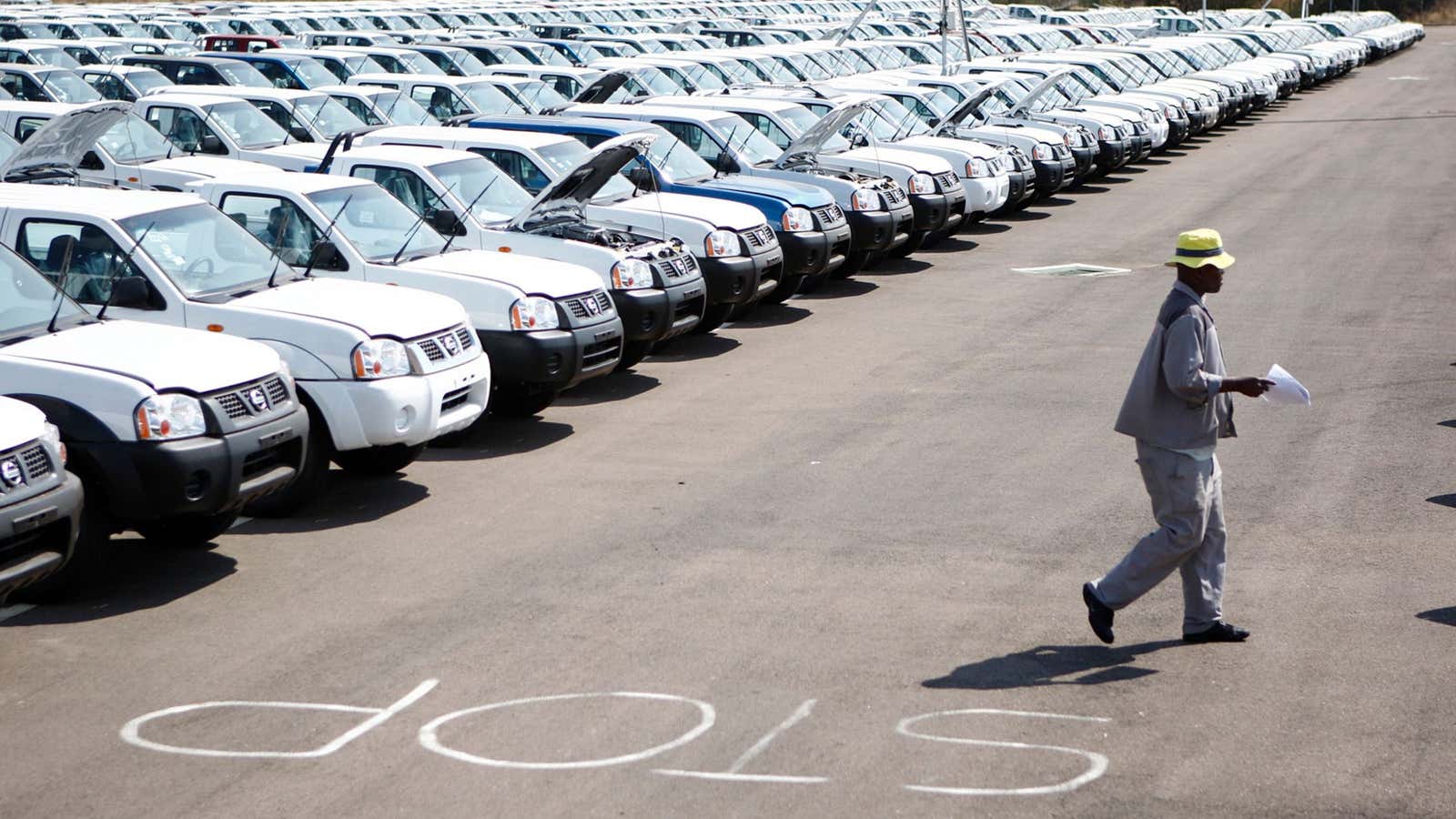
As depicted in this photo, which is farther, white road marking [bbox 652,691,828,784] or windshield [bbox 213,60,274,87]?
windshield [bbox 213,60,274,87]

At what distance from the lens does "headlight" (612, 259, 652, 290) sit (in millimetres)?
12469

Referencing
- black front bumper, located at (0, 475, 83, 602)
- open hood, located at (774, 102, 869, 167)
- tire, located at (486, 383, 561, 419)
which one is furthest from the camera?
open hood, located at (774, 102, 869, 167)

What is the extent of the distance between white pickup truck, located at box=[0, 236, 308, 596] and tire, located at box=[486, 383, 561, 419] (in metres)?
→ 2.81

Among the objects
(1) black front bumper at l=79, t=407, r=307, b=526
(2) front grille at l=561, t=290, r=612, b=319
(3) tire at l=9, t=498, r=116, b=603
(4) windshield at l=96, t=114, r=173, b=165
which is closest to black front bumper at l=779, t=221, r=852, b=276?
(2) front grille at l=561, t=290, r=612, b=319

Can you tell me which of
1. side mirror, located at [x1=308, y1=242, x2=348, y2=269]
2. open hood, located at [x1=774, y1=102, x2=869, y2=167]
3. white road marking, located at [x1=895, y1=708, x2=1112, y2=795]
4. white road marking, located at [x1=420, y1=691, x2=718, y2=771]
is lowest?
white road marking, located at [x1=895, y1=708, x2=1112, y2=795]

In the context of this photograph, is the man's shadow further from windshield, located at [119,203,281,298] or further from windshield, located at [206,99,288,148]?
windshield, located at [206,99,288,148]

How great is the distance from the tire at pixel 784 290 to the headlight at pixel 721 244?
171 cm

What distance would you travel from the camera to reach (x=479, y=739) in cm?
600

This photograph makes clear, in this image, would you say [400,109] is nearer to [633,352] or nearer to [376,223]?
[633,352]

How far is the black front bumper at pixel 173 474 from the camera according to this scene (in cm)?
755

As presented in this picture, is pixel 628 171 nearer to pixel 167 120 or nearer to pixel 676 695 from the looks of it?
pixel 167 120

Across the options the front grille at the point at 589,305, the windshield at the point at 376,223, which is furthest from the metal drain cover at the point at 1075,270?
the windshield at the point at 376,223

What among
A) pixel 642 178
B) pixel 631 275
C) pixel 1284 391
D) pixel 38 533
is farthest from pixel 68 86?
pixel 1284 391

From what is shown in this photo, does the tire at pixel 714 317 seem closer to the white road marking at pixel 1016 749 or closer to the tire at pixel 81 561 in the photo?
the tire at pixel 81 561
